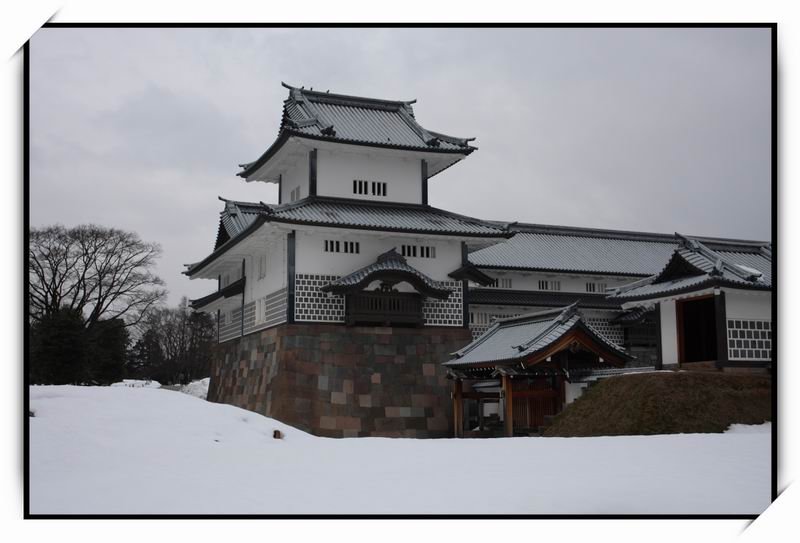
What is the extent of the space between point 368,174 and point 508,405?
988 cm

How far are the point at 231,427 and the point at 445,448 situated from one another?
140 inches

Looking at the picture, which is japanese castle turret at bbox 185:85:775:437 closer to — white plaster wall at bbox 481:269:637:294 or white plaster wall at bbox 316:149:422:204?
white plaster wall at bbox 316:149:422:204

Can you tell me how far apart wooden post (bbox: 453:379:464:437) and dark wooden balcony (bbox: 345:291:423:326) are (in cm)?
297

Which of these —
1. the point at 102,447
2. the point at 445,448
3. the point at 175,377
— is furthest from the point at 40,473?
the point at 175,377

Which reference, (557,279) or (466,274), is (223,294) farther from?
(557,279)

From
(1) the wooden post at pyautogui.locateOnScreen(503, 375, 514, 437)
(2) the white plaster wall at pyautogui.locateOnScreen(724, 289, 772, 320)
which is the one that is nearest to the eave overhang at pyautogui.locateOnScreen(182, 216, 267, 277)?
(1) the wooden post at pyautogui.locateOnScreen(503, 375, 514, 437)

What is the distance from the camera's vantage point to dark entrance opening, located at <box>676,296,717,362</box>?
21.0 meters

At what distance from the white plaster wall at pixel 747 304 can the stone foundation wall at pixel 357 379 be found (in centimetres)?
855

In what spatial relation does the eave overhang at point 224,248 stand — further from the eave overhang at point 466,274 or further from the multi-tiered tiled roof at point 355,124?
the eave overhang at point 466,274

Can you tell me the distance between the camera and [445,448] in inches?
555

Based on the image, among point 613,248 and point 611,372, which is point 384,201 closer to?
point 611,372

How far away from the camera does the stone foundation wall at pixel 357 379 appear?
23297 mm

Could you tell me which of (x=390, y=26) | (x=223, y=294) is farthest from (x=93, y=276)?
(x=390, y=26)

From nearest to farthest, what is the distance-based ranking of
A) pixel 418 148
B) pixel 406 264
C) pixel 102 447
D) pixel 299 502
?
pixel 299 502
pixel 102 447
pixel 406 264
pixel 418 148
